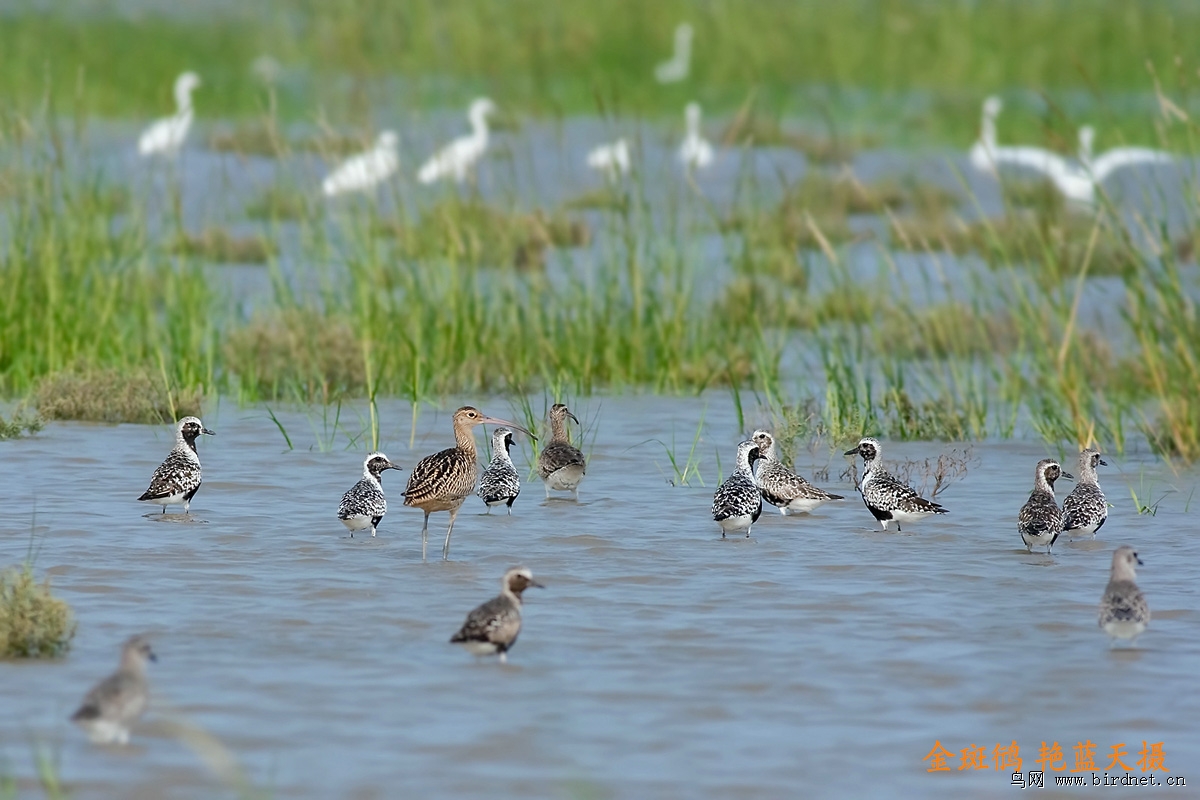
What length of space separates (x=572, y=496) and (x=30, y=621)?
447 cm

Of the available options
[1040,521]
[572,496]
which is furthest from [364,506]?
[1040,521]

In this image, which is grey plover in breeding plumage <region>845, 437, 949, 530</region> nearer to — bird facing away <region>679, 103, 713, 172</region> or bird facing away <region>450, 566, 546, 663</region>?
bird facing away <region>450, 566, 546, 663</region>

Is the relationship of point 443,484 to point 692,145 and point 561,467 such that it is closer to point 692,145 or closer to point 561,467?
point 561,467

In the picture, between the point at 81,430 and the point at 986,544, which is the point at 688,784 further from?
the point at 81,430

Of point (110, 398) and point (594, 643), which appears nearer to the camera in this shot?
point (594, 643)

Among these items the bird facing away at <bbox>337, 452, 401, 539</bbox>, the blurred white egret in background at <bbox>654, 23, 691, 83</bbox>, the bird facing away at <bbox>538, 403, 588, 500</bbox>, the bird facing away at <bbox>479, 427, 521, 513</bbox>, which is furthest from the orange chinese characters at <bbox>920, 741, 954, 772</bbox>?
the blurred white egret in background at <bbox>654, 23, 691, 83</bbox>

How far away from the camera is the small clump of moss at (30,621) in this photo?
6.98 meters

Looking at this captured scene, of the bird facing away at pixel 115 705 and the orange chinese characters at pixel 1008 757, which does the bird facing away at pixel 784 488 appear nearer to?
the orange chinese characters at pixel 1008 757

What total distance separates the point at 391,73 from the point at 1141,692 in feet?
94.4

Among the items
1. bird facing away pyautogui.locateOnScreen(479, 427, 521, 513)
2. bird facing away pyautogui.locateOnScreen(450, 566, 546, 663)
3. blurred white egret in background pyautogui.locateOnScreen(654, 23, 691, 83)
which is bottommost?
bird facing away pyautogui.locateOnScreen(450, 566, 546, 663)

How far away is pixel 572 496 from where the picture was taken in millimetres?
11078

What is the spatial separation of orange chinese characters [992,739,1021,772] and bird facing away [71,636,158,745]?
264 cm

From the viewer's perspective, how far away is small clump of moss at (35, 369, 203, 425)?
41.1 feet

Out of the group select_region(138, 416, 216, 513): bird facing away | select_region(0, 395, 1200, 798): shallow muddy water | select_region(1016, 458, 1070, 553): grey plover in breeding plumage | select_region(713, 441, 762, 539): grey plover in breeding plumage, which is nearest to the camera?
select_region(0, 395, 1200, 798): shallow muddy water
